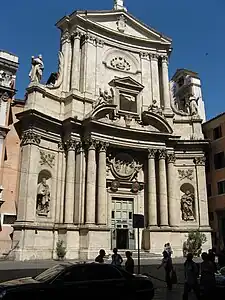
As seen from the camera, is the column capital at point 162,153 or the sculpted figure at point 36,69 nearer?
the sculpted figure at point 36,69

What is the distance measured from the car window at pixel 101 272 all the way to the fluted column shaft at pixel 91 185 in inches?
663

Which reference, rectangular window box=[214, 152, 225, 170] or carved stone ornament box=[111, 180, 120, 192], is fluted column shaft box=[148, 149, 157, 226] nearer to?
carved stone ornament box=[111, 180, 120, 192]

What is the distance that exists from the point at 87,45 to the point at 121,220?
1587 cm

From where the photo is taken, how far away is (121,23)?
116ft

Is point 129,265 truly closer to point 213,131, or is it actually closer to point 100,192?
point 100,192

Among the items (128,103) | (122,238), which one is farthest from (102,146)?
(122,238)

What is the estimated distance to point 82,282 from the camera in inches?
355

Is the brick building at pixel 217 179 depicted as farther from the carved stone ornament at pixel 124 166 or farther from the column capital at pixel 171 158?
the carved stone ornament at pixel 124 166

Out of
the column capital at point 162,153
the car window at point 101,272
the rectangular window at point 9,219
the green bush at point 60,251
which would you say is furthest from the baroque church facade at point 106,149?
the car window at point 101,272

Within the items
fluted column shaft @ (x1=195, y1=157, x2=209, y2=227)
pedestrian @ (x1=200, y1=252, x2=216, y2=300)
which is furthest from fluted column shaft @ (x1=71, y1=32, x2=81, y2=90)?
pedestrian @ (x1=200, y1=252, x2=216, y2=300)

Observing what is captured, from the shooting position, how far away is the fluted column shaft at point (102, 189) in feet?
88.1

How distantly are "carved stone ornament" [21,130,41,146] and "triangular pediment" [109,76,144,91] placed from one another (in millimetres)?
9474

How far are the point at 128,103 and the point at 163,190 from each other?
8752 mm

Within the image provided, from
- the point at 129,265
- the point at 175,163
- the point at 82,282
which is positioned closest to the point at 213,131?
the point at 175,163
